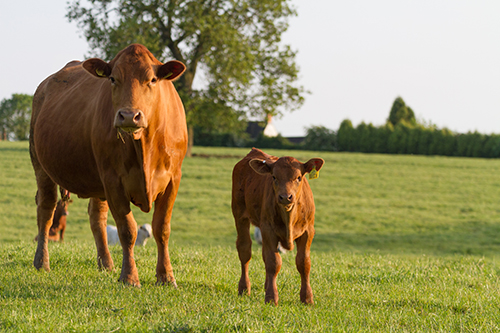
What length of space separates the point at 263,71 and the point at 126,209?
87.7ft

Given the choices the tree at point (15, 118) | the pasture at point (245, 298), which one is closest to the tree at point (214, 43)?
the pasture at point (245, 298)

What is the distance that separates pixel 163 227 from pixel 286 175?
75.6 inches

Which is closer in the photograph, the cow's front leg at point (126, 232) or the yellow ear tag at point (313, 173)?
the yellow ear tag at point (313, 173)

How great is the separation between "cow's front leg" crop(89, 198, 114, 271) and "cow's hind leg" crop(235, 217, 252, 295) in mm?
2010

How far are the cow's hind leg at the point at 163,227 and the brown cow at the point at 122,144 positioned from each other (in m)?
0.01

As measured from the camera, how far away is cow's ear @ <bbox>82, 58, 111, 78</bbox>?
5621 mm

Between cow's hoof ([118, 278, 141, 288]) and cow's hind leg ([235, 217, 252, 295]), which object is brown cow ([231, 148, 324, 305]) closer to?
cow's hind leg ([235, 217, 252, 295])

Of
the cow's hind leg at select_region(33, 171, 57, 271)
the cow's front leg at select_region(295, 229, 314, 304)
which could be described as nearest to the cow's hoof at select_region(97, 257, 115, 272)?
the cow's hind leg at select_region(33, 171, 57, 271)

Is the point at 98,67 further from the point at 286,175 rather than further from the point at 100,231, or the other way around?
the point at 100,231

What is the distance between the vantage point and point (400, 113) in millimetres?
61312

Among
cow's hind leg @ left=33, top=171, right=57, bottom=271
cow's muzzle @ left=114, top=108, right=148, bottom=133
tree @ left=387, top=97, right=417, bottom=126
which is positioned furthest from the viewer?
tree @ left=387, top=97, right=417, bottom=126

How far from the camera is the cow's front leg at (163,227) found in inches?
246

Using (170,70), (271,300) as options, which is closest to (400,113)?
(170,70)

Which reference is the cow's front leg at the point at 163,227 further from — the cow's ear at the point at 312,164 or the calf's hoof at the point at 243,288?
the cow's ear at the point at 312,164
